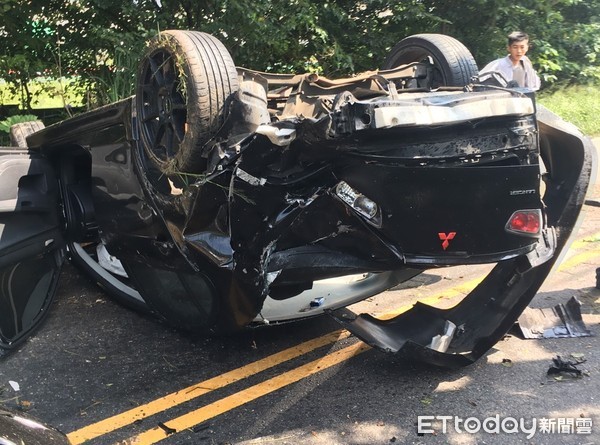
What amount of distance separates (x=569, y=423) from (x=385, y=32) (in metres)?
7.34

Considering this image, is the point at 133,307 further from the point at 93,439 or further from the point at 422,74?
the point at 422,74

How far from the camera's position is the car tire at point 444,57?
4.21 m

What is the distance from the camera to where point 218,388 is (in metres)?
3.44

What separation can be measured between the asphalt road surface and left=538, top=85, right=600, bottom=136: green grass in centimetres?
697

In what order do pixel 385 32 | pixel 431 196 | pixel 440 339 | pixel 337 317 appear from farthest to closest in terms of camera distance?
1. pixel 385 32
2. pixel 440 339
3. pixel 337 317
4. pixel 431 196

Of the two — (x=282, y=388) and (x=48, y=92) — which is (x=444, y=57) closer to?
(x=282, y=388)

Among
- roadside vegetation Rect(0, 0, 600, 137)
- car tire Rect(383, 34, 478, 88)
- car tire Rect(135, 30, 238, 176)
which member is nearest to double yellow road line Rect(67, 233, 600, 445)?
car tire Rect(135, 30, 238, 176)

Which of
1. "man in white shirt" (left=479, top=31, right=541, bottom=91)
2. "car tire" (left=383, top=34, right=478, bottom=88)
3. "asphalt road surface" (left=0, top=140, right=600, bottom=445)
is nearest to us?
"asphalt road surface" (left=0, top=140, right=600, bottom=445)

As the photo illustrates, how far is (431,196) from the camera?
2.60 metres

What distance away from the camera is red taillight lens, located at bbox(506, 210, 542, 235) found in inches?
105

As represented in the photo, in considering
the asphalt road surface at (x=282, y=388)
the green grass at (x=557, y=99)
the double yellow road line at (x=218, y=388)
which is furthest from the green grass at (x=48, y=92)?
the double yellow road line at (x=218, y=388)

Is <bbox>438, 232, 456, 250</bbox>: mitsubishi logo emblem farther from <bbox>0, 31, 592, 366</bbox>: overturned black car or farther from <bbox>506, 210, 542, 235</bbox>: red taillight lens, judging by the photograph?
<bbox>506, 210, 542, 235</bbox>: red taillight lens

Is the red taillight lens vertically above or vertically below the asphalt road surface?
above

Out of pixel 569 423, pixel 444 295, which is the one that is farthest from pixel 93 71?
Answer: pixel 569 423
